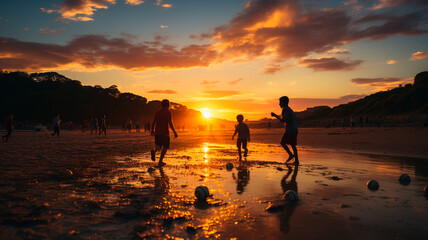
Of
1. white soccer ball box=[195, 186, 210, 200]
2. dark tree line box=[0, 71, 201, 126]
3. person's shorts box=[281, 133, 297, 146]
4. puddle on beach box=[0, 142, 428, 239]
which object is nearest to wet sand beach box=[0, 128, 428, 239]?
puddle on beach box=[0, 142, 428, 239]

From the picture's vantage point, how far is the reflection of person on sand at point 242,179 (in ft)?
20.0

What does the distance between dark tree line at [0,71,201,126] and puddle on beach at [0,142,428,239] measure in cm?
9160

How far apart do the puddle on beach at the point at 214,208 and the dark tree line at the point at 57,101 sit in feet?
301

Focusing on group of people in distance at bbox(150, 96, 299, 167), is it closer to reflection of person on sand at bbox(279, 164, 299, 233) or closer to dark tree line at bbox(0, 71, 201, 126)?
reflection of person on sand at bbox(279, 164, 299, 233)

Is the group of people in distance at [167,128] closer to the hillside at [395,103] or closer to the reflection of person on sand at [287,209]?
the reflection of person on sand at [287,209]

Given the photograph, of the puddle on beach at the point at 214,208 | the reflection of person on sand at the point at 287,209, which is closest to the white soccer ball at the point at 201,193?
the puddle on beach at the point at 214,208

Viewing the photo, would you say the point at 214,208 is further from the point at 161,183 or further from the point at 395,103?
the point at 395,103

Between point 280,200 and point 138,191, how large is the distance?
3039 mm

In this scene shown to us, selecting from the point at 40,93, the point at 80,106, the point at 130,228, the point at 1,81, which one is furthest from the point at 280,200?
the point at 1,81

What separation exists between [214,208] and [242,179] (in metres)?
2.73

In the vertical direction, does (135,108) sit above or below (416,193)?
above

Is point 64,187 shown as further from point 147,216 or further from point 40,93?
point 40,93

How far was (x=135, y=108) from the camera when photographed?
130 meters

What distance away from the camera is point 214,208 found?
455 centimetres
